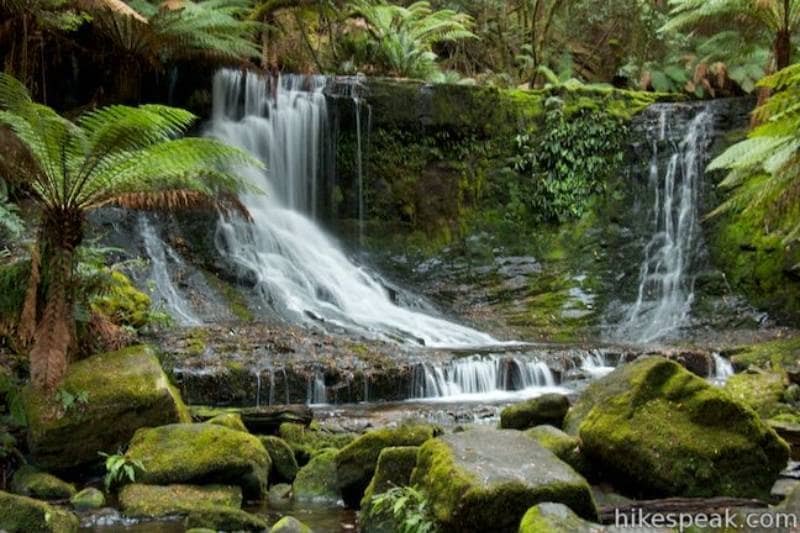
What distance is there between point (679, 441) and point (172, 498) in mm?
2950

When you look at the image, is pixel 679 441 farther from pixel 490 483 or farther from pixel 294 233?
pixel 294 233

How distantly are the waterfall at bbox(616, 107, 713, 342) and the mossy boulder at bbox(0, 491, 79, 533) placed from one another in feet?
31.2

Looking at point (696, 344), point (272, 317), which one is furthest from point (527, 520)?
point (696, 344)

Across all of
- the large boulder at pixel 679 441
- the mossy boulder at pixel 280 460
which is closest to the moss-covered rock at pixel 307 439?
the mossy boulder at pixel 280 460

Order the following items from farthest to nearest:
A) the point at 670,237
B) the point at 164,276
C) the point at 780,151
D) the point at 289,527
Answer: the point at 670,237 → the point at 164,276 → the point at 780,151 → the point at 289,527

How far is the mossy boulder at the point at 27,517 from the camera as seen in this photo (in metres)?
3.83

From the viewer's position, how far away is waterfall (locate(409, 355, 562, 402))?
26.8 feet

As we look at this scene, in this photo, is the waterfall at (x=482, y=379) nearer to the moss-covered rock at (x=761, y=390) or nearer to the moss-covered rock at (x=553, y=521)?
the moss-covered rock at (x=761, y=390)

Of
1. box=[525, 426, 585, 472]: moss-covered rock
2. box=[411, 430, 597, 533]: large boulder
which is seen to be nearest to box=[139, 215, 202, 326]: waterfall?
box=[525, 426, 585, 472]: moss-covered rock

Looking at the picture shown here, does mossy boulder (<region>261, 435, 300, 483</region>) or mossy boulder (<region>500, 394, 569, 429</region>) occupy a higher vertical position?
mossy boulder (<region>500, 394, 569, 429</region>)

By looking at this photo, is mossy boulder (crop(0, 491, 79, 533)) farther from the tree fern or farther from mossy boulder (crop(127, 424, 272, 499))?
the tree fern

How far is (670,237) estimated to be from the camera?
1362cm

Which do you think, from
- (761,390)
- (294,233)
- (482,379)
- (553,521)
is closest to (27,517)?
(553,521)

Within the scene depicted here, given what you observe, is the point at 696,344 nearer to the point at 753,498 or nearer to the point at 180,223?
the point at 753,498
